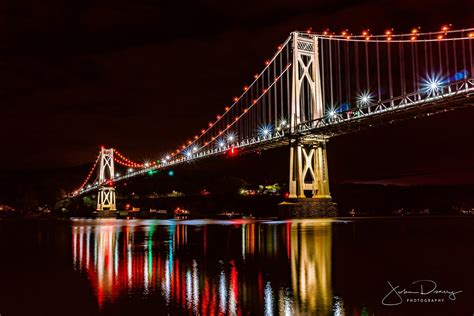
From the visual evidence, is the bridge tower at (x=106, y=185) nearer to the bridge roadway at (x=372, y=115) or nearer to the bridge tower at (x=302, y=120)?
the bridge roadway at (x=372, y=115)

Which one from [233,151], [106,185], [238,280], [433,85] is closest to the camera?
[238,280]

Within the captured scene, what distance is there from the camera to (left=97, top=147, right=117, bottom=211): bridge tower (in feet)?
312

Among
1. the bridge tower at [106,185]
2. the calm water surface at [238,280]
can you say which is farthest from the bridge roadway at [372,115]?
the bridge tower at [106,185]

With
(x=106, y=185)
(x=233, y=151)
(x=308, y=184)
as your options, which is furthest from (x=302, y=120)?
(x=106, y=185)

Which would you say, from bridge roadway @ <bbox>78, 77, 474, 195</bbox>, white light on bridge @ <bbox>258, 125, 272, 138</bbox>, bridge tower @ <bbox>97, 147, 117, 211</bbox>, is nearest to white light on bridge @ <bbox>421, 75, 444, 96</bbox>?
bridge roadway @ <bbox>78, 77, 474, 195</bbox>

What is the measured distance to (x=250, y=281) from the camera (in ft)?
30.8

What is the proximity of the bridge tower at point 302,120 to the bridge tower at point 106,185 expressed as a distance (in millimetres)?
57915

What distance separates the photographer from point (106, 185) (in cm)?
9662

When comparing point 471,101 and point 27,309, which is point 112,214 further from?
point 27,309

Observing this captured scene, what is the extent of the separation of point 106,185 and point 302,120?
203ft

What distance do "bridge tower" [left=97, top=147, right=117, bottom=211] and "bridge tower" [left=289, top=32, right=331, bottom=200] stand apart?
57.9 m

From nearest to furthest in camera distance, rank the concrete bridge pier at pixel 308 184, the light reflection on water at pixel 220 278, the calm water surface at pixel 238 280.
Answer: the calm water surface at pixel 238 280, the light reflection on water at pixel 220 278, the concrete bridge pier at pixel 308 184

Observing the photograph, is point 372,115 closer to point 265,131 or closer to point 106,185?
point 265,131

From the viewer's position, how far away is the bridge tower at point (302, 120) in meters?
41.9
